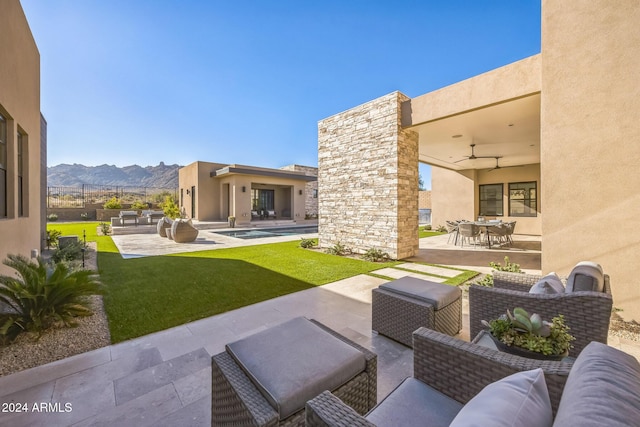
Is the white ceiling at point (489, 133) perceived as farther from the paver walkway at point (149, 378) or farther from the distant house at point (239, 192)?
the distant house at point (239, 192)

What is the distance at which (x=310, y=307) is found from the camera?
12.4 feet

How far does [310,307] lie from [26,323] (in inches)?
125

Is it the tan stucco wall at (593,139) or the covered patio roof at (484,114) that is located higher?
the covered patio roof at (484,114)

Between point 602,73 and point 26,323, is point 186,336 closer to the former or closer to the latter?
point 26,323

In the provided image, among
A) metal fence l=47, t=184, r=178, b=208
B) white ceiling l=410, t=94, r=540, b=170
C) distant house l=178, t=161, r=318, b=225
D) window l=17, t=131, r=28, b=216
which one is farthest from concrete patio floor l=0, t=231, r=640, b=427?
metal fence l=47, t=184, r=178, b=208

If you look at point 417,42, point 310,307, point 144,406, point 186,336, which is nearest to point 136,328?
point 186,336

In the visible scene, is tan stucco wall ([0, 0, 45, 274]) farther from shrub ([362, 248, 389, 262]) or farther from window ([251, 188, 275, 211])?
window ([251, 188, 275, 211])

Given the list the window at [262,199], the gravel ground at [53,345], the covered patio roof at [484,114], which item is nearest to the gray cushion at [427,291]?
the gravel ground at [53,345]

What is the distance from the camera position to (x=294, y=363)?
1447 mm

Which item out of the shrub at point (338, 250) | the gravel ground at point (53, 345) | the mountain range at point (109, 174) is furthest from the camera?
→ the mountain range at point (109, 174)

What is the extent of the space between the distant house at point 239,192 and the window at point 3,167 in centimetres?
1213

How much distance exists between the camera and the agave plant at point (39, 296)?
110 inches

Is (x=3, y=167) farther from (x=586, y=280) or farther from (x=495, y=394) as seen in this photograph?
(x=586, y=280)

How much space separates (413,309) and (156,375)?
2397 mm
